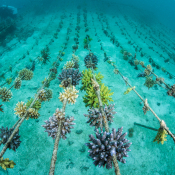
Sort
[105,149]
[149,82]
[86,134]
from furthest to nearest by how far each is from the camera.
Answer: [149,82] < [86,134] < [105,149]

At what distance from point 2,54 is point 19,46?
2099 mm

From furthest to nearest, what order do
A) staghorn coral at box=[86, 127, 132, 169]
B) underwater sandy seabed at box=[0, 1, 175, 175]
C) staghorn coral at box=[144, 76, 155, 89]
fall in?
staghorn coral at box=[144, 76, 155, 89], underwater sandy seabed at box=[0, 1, 175, 175], staghorn coral at box=[86, 127, 132, 169]

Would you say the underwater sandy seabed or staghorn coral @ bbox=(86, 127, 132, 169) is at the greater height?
staghorn coral @ bbox=(86, 127, 132, 169)

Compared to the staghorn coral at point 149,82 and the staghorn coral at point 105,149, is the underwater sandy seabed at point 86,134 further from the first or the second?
the staghorn coral at point 105,149

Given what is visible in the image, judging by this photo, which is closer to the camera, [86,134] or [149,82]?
[86,134]

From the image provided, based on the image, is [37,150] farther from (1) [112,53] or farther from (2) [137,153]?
(1) [112,53]

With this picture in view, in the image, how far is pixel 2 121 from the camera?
5.85m

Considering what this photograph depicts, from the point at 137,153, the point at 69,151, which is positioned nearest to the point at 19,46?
the point at 69,151

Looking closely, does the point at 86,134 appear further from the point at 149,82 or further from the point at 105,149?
the point at 149,82

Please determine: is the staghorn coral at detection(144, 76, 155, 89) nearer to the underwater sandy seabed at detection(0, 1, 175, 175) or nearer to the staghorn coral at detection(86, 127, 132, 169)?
the underwater sandy seabed at detection(0, 1, 175, 175)

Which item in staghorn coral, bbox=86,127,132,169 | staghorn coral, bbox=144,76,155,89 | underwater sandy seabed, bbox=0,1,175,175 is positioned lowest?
underwater sandy seabed, bbox=0,1,175,175

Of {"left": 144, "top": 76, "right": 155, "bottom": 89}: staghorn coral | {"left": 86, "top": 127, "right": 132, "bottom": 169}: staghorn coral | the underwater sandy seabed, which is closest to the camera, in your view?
{"left": 86, "top": 127, "right": 132, "bottom": 169}: staghorn coral

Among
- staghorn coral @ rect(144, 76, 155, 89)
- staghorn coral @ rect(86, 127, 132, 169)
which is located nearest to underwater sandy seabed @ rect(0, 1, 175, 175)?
staghorn coral @ rect(144, 76, 155, 89)

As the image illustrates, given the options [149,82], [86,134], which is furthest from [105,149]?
[149,82]
